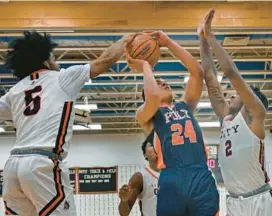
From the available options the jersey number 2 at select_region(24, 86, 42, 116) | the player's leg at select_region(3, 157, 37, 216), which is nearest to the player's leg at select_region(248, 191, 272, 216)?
the player's leg at select_region(3, 157, 37, 216)

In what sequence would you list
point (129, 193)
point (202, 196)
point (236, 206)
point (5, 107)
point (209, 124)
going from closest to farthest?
point (202, 196)
point (5, 107)
point (236, 206)
point (129, 193)
point (209, 124)

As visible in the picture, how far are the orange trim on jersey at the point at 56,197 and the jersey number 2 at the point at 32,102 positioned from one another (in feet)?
1.49

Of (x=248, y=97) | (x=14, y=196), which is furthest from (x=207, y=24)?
(x=14, y=196)

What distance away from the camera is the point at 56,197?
4.10m

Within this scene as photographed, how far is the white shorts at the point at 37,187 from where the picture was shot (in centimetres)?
409

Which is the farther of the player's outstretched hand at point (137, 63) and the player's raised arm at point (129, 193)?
the player's raised arm at point (129, 193)

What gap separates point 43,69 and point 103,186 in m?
15.0

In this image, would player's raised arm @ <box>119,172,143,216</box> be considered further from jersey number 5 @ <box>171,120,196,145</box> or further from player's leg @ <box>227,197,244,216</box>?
jersey number 5 @ <box>171,120,196,145</box>

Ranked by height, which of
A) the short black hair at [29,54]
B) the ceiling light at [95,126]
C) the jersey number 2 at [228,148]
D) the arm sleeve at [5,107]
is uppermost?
the short black hair at [29,54]

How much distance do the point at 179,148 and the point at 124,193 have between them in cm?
170

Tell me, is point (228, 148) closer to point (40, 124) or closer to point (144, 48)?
point (144, 48)

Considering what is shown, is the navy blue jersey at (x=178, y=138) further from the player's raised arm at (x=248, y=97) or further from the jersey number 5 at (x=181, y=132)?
the player's raised arm at (x=248, y=97)

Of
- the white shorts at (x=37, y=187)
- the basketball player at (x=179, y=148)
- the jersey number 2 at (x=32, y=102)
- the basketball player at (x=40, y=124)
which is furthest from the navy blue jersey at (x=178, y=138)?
the jersey number 2 at (x=32, y=102)

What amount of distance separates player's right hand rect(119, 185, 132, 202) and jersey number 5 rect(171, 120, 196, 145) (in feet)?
5.36
